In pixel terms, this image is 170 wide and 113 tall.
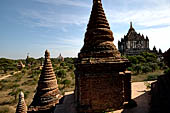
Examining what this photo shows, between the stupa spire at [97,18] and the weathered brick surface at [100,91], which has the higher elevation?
the stupa spire at [97,18]

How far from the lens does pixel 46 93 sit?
9.07m

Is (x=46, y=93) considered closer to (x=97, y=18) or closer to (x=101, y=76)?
(x=101, y=76)

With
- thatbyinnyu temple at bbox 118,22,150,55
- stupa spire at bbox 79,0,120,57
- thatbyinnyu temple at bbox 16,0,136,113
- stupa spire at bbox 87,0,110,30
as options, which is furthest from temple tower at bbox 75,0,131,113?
thatbyinnyu temple at bbox 118,22,150,55

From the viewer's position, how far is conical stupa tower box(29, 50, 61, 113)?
8.54m

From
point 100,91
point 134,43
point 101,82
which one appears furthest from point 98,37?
point 134,43

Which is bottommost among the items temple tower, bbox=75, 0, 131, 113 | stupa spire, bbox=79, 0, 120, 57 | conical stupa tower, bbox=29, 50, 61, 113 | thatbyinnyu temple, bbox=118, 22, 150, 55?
conical stupa tower, bbox=29, 50, 61, 113

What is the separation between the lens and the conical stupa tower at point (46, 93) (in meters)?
8.54

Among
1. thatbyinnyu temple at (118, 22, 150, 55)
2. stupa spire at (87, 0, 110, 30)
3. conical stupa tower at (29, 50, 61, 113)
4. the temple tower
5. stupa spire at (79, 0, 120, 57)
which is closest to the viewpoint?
the temple tower

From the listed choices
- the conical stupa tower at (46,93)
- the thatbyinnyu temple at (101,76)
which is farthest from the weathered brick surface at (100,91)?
the conical stupa tower at (46,93)

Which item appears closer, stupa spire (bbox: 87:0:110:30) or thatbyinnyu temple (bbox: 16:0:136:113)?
thatbyinnyu temple (bbox: 16:0:136:113)

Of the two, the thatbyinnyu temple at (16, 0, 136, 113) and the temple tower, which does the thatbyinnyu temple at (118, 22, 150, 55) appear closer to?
the thatbyinnyu temple at (16, 0, 136, 113)

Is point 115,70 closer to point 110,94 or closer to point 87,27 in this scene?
point 110,94

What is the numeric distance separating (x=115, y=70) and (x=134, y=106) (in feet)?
6.76

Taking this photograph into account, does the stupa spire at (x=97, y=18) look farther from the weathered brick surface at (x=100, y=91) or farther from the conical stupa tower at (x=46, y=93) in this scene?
the conical stupa tower at (x=46, y=93)
